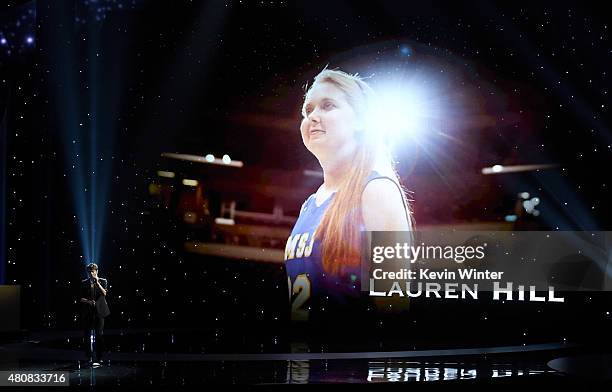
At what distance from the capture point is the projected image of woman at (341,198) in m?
8.95

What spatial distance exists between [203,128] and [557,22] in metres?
5.11

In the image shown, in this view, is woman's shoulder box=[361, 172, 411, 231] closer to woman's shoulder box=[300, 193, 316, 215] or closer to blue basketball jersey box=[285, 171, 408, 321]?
blue basketball jersey box=[285, 171, 408, 321]

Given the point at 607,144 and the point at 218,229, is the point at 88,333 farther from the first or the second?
the point at 607,144

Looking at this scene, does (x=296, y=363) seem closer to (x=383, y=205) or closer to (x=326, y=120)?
(x=383, y=205)

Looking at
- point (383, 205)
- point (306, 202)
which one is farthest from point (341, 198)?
point (306, 202)

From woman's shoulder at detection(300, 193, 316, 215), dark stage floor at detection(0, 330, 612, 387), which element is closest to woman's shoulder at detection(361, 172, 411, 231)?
woman's shoulder at detection(300, 193, 316, 215)

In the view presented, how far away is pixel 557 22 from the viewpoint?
8.92 metres

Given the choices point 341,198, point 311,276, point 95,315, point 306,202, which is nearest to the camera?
point 95,315

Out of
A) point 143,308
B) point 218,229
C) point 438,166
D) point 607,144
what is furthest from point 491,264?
point 143,308

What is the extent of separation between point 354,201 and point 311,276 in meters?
1.19

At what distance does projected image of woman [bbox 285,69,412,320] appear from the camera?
8.95 meters

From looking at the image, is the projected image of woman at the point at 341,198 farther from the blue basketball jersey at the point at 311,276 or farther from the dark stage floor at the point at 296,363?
the dark stage floor at the point at 296,363

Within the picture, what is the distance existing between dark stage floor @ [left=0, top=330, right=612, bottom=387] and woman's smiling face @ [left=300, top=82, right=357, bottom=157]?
2.64m

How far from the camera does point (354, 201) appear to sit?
8984mm
